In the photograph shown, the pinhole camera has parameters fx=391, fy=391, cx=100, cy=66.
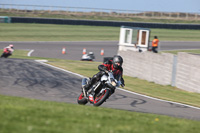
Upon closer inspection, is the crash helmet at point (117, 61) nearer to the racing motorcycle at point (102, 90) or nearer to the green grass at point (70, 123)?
the racing motorcycle at point (102, 90)

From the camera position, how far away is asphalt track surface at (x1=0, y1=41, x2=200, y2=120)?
11776 mm

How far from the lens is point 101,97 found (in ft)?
33.2

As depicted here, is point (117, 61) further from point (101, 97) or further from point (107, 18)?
point (107, 18)

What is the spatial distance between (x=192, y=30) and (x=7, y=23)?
2602 cm

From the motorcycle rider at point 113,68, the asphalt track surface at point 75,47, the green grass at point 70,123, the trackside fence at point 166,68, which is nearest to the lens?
the green grass at point 70,123

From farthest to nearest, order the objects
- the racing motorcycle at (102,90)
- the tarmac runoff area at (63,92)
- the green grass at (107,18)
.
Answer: the green grass at (107,18) → the tarmac runoff area at (63,92) → the racing motorcycle at (102,90)

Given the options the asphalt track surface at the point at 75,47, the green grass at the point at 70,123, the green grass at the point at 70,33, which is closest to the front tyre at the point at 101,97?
the green grass at the point at 70,123

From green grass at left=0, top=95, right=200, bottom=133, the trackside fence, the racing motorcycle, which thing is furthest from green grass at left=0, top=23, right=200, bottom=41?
green grass at left=0, top=95, right=200, bottom=133

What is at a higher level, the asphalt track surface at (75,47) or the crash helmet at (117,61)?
the crash helmet at (117,61)

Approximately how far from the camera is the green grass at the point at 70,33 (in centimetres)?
4472

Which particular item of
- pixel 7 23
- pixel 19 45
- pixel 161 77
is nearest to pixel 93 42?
pixel 19 45

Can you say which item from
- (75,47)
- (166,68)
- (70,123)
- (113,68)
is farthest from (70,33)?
(70,123)

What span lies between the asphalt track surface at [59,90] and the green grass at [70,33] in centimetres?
2335

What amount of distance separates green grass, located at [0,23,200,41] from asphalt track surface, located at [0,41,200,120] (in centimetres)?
2335
